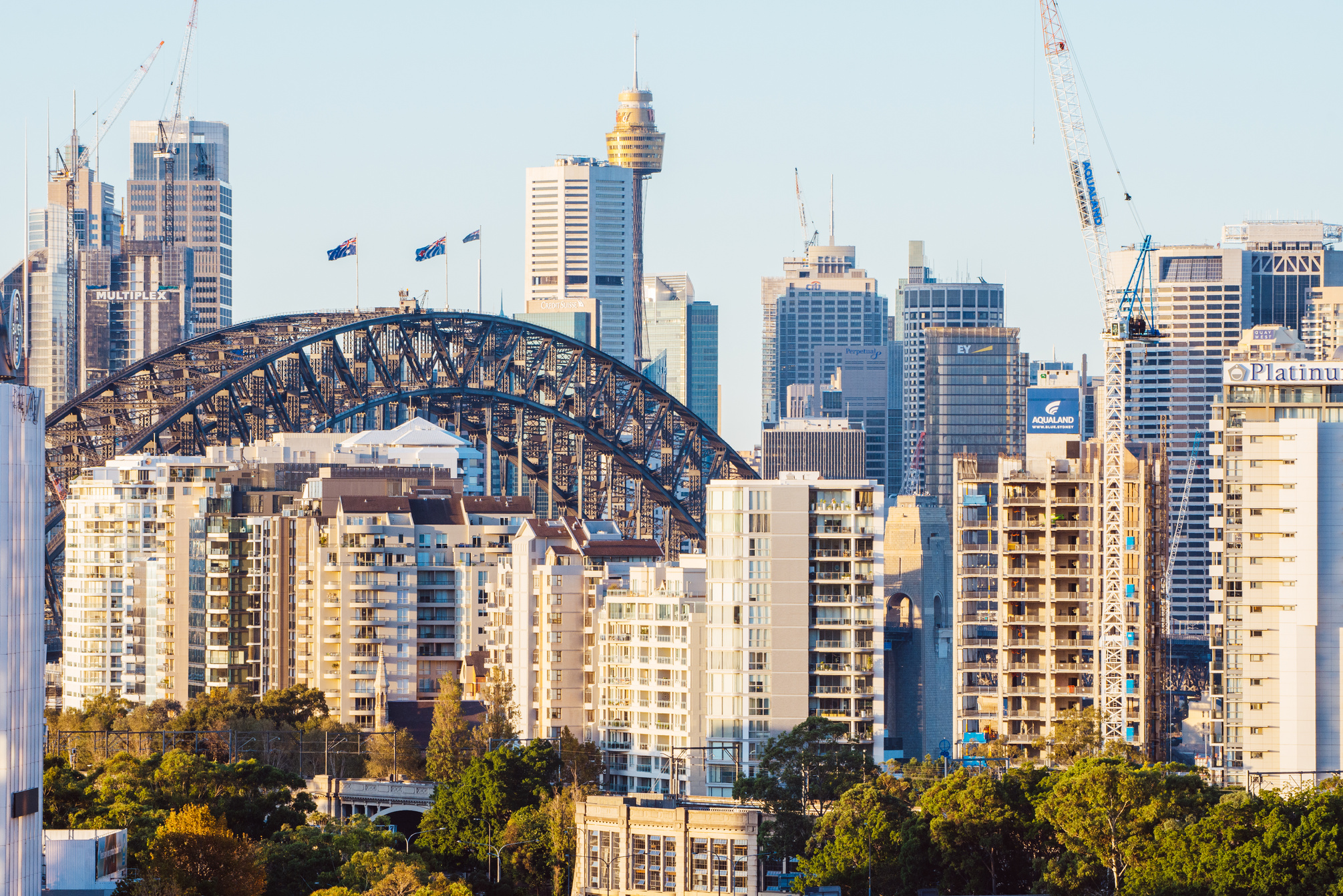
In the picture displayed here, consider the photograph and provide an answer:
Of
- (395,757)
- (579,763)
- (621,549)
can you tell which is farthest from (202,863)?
(621,549)

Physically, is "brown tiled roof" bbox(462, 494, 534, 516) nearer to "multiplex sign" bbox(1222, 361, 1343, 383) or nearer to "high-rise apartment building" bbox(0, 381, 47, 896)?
"multiplex sign" bbox(1222, 361, 1343, 383)

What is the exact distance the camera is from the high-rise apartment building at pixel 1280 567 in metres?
141

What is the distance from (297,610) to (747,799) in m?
64.3

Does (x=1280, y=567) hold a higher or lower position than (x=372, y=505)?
lower

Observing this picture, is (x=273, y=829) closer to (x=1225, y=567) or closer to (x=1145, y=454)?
(x=1225, y=567)

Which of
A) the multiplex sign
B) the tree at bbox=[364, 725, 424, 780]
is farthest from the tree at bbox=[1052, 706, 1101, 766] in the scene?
the tree at bbox=[364, 725, 424, 780]

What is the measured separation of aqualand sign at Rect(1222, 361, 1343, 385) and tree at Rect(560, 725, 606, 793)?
4336cm

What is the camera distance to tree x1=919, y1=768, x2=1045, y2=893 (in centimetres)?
11606

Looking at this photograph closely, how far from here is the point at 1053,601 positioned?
160m

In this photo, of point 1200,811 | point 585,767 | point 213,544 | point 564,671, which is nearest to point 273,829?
point 585,767

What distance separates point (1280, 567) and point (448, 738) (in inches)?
1969

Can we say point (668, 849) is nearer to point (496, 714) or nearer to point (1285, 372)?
point (496, 714)

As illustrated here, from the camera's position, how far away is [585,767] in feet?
448

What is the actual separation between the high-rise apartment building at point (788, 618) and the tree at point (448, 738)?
597 inches
